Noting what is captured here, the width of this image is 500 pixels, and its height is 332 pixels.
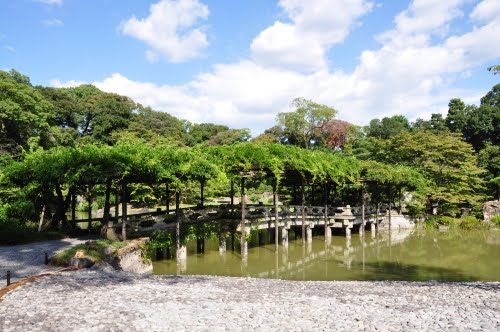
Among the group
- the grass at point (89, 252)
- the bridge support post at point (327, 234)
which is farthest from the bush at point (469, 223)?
the grass at point (89, 252)

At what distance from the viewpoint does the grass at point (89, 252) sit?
Answer: 12.8 metres

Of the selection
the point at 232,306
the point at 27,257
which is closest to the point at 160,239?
the point at 27,257

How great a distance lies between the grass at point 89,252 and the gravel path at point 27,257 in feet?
1.48

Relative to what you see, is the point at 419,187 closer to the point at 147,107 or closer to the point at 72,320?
the point at 72,320

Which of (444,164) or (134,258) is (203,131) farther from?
(134,258)

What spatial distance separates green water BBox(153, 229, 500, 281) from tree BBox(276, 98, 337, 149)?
1228 inches

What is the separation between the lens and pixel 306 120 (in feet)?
190

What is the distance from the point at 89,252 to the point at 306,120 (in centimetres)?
4761

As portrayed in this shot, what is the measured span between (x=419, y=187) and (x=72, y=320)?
30.3 meters

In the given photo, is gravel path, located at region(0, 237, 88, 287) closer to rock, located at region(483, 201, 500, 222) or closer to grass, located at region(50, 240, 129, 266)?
grass, located at region(50, 240, 129, 266)

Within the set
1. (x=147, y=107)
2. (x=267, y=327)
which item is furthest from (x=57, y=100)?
(x=267, y=327)

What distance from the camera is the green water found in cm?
1702


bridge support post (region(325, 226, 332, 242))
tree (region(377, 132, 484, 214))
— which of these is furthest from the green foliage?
tree (region(377, 132, 484, 214))

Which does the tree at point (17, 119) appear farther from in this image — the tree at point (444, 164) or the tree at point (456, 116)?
the tree at point (456, 116)
